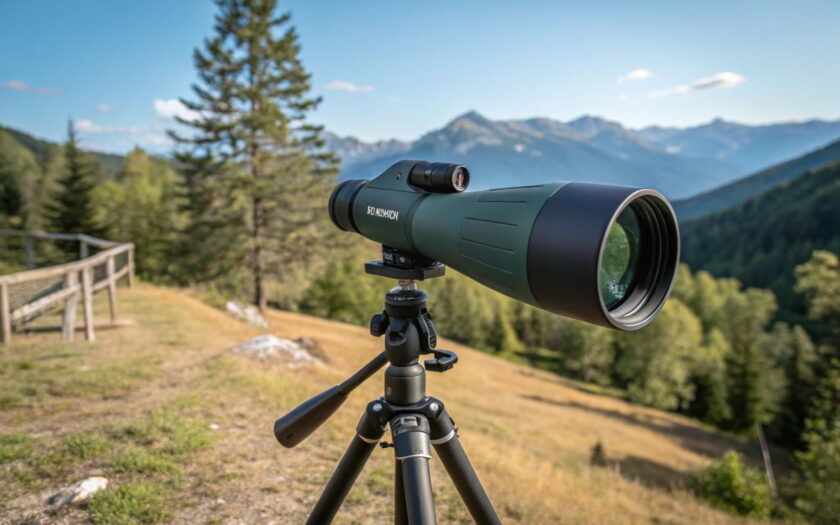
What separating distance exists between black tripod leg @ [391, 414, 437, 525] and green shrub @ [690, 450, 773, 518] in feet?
40.7

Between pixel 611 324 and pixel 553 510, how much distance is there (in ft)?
10.2

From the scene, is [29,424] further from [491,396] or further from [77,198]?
[77,198]

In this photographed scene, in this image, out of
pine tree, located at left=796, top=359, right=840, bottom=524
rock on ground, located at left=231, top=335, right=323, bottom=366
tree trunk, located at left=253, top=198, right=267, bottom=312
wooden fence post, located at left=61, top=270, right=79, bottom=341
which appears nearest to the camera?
rock on ground, located at left=231, top=335, right=323, bottom=366

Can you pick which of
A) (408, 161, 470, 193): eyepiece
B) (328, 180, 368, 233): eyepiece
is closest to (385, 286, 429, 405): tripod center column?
(408, 161, 470, 193): eyepiece

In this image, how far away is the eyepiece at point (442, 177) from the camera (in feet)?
5.39

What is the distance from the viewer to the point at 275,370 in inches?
263

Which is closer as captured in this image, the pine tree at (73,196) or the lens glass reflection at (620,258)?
the lens glass reflection at (620,258)

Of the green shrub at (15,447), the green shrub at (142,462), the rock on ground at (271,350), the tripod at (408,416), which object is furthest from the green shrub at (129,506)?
the rock on ground at (271,350)

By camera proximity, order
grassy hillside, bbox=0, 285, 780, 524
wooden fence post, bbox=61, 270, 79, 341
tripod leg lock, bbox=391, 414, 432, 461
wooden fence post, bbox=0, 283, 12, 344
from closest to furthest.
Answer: tripod leg lock, bbox=391, 414, 432, 461
grassy hillside, bbox=0, 285, 780, 524
wooden fence post, bbox=0, 283, 12, 344
wooden fence post, bbox=61, 270, 79, 341

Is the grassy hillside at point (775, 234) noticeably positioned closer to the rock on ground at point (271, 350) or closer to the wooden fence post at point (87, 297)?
the rock on ground at point (271, 350)

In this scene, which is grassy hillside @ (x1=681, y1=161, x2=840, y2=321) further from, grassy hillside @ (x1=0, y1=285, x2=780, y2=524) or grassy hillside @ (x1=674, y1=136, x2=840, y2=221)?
grassy hillside @ (x1=0, y1=285, x2=780, y2=524)

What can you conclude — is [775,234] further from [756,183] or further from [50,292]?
[50,292]

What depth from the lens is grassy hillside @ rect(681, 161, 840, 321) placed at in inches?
2976

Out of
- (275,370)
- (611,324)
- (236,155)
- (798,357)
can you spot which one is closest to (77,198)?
(236,155)
